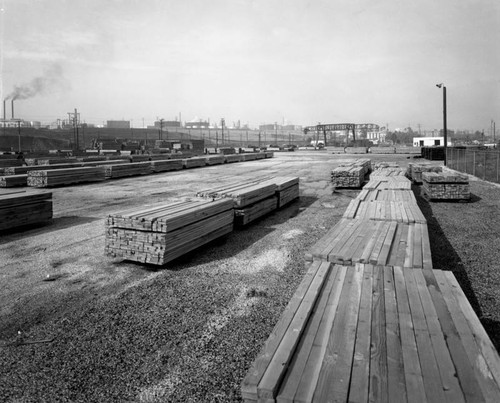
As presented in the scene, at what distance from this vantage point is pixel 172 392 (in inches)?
128

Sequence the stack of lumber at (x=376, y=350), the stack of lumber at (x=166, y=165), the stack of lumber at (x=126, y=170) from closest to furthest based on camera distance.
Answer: the stack of lumber at (x=376, y=350), the stack of lumber at (x=126, y=170), the stack of lumber at (x=166, y=165)

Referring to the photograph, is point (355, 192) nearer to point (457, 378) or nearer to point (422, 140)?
point (457, 378)

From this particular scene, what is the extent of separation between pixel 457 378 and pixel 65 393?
313cm

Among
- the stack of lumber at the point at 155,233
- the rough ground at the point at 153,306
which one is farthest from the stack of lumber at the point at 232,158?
the stack of lumber at the point at 155,233

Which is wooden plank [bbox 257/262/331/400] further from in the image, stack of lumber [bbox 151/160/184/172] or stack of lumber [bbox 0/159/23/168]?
stack of lumber [bbox 0/159/23/168]

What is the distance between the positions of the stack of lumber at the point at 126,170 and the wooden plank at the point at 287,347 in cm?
1919

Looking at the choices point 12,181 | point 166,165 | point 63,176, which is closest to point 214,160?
point 166,165

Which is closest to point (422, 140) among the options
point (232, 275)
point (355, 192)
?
point (355, 192)

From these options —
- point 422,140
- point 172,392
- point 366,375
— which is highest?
point 422,140

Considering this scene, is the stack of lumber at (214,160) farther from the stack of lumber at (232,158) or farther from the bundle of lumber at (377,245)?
the bundle of lumber at (377,245)

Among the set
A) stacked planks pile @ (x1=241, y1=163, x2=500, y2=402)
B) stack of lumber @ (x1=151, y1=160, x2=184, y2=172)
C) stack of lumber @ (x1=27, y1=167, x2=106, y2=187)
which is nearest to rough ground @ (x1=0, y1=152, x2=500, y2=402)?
stacked planks pile @ (x1=241, y1=163, x2=500, y2=402)

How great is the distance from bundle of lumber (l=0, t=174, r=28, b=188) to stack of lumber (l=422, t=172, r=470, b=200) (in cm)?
1783

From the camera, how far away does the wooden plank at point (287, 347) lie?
2309 mm

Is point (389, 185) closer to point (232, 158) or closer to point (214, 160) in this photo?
point (214, 160)
